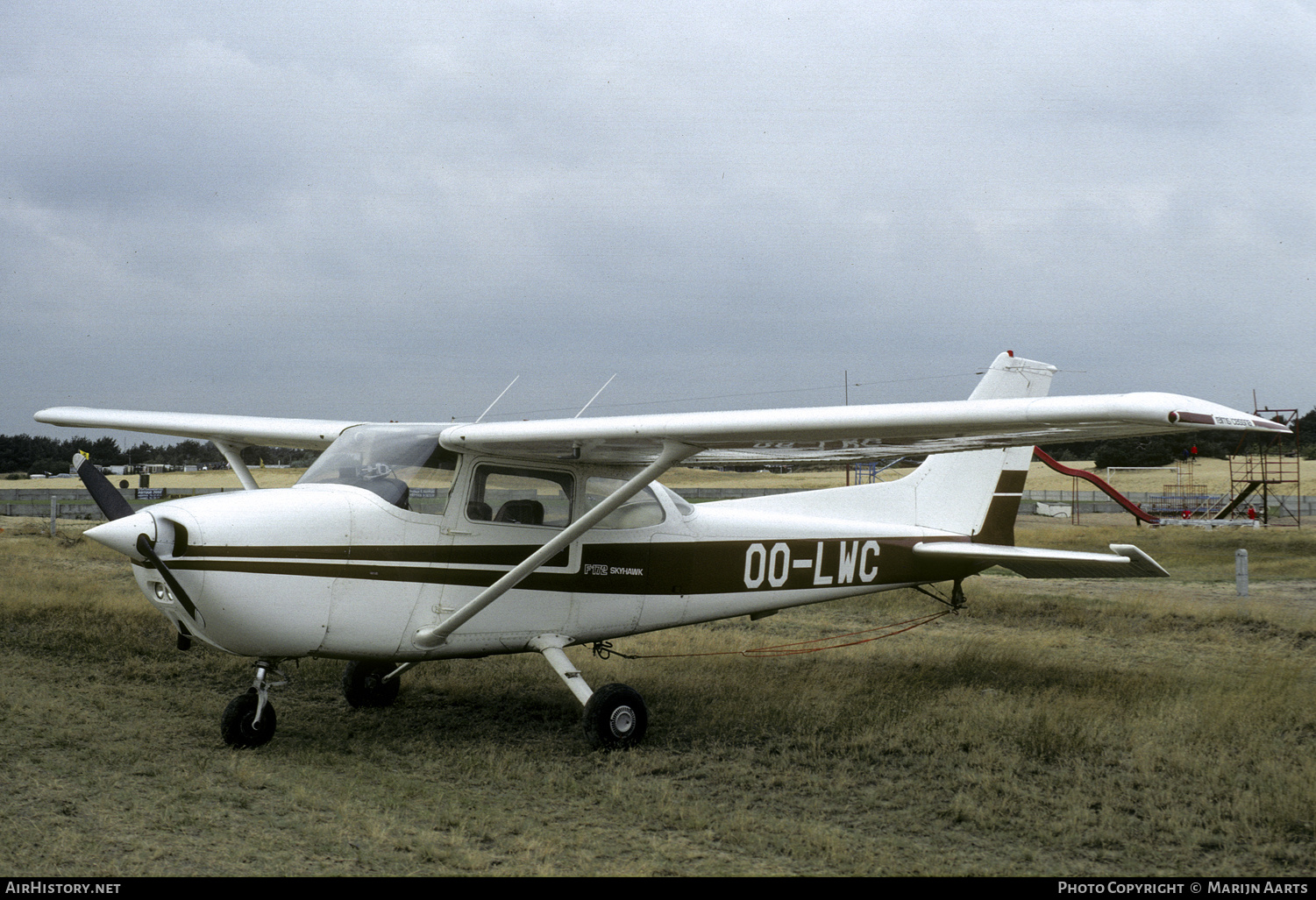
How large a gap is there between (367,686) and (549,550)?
2489 mm

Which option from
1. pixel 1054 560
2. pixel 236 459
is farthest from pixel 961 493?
pixel 236 459

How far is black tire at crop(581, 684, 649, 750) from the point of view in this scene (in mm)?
6516

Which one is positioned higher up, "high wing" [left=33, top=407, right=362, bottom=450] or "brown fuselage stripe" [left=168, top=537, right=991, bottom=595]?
"high wing" [left=33, top=407, right=362, bottom=450]

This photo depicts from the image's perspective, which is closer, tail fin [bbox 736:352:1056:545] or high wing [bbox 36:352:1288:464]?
high wing [bbox 36:352:1288:464]

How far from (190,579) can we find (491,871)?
2.71 metres

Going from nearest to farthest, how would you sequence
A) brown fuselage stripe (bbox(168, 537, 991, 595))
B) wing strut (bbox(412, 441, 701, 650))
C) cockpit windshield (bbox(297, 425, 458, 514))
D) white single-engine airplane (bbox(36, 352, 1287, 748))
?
white single-engine airplane (bbox(36, 352, 1287, 748)), brown fuselage stripe (bbox(168, 537, 991, 595)), wing strut (bbox(412, 441, 701, 650)), cockpit windshield (bbox(297, 425, 458, 514))

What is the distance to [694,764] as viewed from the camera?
6266 mm

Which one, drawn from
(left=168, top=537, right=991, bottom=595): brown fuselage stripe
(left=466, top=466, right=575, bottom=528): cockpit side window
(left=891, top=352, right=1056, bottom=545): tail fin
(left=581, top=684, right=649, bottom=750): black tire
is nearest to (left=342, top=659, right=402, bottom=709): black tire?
(left=168, top=537, right=991, bottom=595): brown fuselage stripe

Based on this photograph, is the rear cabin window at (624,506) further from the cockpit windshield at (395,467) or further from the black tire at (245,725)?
the black tire at (245,725)

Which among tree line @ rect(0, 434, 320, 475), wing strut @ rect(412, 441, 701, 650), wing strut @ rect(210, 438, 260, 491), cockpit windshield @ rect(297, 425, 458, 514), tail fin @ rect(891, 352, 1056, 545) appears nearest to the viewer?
wing strut @ rect(412, 441, 701, 650)

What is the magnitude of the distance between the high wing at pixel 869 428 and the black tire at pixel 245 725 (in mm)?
2220

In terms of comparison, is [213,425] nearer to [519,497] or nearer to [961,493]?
[519,497]

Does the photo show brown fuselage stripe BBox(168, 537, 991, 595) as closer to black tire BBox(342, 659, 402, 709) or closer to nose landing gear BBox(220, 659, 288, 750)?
nose landing gear BBox(220, 659, 288, 750)

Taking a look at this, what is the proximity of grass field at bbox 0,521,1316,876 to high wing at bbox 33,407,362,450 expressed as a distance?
2249 mm
